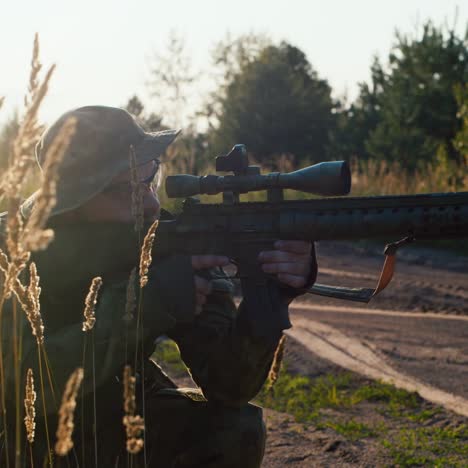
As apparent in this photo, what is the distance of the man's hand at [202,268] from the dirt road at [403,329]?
2.45 meters

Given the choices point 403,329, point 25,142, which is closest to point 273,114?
point 403,329

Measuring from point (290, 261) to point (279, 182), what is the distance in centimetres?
29

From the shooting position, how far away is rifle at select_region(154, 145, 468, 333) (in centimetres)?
282

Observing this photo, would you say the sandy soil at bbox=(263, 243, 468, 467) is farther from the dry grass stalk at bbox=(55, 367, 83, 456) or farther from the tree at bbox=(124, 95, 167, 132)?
the tree at bbox=(124, 95, 167, 132)

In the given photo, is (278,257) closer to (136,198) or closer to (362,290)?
(362,290)

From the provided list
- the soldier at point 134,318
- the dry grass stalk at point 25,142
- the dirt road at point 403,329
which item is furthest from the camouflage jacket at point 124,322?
the dirt road at point 403,329

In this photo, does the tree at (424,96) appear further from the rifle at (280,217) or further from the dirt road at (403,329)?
the rifle at (280,217)

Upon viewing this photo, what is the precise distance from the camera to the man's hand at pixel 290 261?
282cm

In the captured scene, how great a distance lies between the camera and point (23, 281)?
2.86 meters

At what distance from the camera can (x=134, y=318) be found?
2777 mm

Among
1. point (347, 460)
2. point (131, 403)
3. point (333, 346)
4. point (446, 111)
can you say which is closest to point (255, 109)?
point (446, 111)

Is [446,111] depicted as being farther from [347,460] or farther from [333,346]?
[347,460]

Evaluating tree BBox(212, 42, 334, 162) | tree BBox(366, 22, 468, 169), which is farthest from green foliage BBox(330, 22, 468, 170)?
tree BBox(212, 42, 334, 162)

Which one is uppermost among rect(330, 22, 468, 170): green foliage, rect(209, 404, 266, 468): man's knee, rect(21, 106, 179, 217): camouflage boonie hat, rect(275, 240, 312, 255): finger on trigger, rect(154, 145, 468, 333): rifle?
rect(330, 22, 468, 170): green foliage
